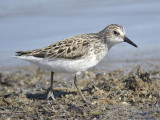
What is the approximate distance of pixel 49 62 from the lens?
7.23m

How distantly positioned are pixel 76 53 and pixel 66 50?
25cm

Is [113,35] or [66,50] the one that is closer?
[66,50]

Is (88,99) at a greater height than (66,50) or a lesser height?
lesser

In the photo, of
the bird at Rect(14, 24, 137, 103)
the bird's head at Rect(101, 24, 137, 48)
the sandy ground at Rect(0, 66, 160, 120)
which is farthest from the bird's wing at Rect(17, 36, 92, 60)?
the sandy ground at Rect(0, 66, 160, 120)

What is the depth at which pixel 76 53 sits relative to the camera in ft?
23.7

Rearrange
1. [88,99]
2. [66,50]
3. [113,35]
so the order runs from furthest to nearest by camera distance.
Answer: [113,35] → [66,50] → [88,99]

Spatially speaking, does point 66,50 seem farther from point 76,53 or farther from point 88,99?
point 88,99

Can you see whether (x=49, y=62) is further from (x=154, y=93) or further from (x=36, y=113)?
(x=154, y=93)

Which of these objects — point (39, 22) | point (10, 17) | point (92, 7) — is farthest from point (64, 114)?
point (92, 7)

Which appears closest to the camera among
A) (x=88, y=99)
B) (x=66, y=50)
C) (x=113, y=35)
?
(x=88, y=99)

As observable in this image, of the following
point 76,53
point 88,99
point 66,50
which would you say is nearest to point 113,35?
point 76,53

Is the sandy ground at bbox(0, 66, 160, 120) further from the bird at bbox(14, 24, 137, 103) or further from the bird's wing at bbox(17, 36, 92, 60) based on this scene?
the bird's wing at bbox(17, 36, 92, 60)

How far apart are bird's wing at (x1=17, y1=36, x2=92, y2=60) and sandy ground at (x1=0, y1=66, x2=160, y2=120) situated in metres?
0.88

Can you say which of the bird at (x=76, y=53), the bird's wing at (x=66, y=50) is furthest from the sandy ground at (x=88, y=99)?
the bird's wing at (x=66, y=50)
